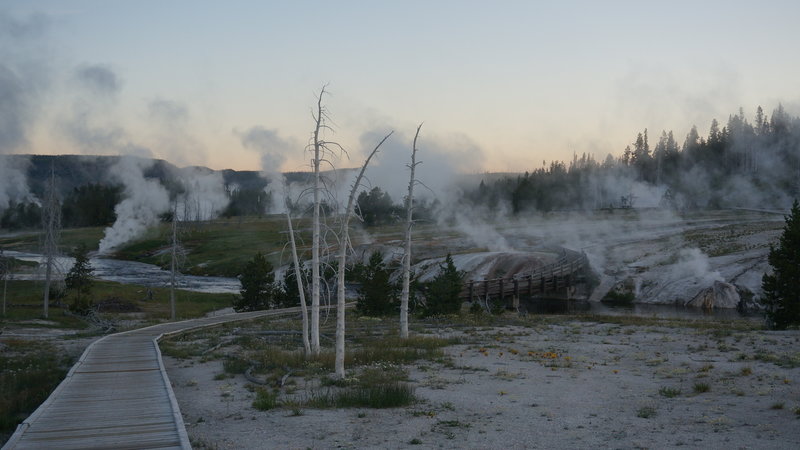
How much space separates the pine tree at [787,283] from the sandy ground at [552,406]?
776 centimetres

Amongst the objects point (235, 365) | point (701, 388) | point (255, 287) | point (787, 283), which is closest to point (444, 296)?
point (255, 287)

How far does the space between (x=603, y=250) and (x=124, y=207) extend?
463 ft

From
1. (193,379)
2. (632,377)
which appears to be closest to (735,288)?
(632,377)

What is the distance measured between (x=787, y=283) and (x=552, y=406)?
956 inches

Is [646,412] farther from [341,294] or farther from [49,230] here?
[49,230]

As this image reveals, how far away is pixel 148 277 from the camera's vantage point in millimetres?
87750

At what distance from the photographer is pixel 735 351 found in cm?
2350

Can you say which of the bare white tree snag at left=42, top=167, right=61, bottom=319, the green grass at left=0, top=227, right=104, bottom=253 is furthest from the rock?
the green grass at left=0, top=227, right=104, bottom=253

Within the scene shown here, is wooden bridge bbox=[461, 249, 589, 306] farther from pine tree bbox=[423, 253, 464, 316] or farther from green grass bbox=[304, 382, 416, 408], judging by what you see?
green grass bbox=[304, 382, 416, 408]

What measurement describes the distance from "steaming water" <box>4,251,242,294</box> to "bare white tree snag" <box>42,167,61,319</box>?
17.4 m

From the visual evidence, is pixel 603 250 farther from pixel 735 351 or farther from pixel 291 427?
pixel 291 427

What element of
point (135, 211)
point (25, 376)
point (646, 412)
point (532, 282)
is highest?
point (135, 211)

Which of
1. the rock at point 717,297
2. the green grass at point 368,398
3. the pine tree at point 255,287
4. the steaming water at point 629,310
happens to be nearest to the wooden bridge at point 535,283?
the steaming water at point 629,310

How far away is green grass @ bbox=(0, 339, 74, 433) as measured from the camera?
1656cm
